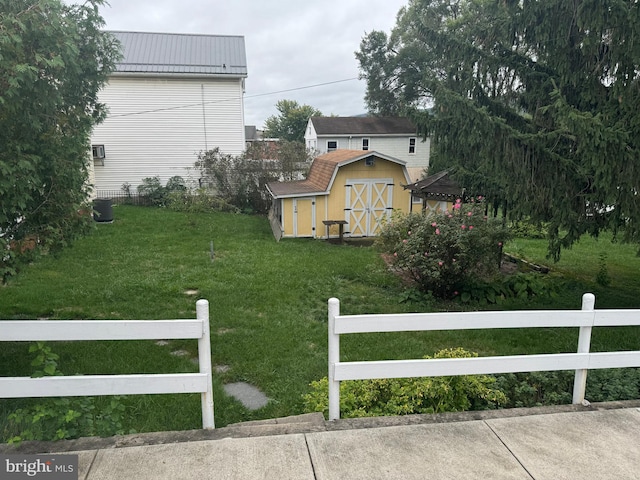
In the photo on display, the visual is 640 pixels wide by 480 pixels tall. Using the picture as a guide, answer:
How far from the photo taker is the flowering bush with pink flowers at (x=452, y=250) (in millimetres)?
8156

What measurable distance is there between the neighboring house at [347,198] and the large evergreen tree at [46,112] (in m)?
9.75

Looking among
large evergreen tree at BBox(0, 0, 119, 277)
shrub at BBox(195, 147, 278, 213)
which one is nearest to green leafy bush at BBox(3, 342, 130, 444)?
large evergreen tree at BBox(0, 0, 119, 277)

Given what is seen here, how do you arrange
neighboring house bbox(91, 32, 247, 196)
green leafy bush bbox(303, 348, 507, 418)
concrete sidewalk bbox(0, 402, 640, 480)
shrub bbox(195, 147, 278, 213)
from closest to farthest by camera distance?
concrete sidewalk bbox(0, 402, 640, 480) < green leafy bush bbox(303, 348, 507, 418) < shrub bbox(195, 147, 278, 213) < neighboring house bbox(91, 32, 247, 196)

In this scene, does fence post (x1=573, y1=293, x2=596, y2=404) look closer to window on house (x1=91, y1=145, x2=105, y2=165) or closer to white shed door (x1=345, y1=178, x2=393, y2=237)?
white shed door (x1=345, y1=178, x2=393, y2=237)

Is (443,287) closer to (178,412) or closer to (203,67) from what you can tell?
(178,412)

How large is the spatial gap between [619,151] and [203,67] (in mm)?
18708

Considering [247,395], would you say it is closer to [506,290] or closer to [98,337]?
[98,337]

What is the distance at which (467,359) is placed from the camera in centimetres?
333

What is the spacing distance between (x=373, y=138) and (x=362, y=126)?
138 cm

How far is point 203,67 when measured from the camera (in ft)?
67.4

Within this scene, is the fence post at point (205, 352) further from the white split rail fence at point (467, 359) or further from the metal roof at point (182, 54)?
the metal roof at point (182, 54)

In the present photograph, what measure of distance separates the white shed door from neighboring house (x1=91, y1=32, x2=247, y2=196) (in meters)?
8.22

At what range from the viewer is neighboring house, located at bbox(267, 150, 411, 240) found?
14438 millimetres

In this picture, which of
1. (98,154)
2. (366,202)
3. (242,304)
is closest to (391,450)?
(242,304)
